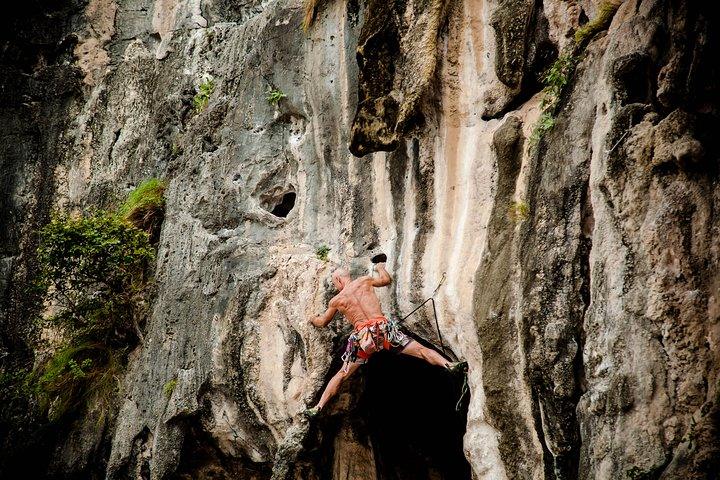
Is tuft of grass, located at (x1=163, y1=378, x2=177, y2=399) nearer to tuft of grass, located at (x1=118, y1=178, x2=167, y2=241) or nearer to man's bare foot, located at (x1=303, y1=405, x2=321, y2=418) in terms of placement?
man's bare foot, located at (x1=303, y1=405, x2=321, y2=418)

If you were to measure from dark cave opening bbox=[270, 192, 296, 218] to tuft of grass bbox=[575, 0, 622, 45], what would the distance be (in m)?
4.43

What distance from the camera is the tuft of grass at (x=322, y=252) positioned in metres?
9.65

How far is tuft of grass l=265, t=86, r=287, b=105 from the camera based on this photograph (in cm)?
1063

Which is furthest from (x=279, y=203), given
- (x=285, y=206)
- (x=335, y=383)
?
(x=335, y=383)

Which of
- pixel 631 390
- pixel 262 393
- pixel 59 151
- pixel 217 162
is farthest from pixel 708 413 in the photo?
pixel 59 151

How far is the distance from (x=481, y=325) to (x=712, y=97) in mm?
2804

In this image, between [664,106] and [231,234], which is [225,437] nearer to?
[231,234]

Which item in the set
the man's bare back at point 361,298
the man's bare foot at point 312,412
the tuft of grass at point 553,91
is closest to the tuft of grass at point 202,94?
the man's bare back at point 361,298

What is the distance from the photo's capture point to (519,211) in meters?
7.51

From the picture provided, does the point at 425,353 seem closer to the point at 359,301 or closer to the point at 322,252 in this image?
the point at 359,301

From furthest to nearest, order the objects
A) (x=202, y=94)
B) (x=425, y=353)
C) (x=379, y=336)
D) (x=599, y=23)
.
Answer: (x=202, y=94), (x=379, y=336), (x=425, y=353), (x=599, y=23)

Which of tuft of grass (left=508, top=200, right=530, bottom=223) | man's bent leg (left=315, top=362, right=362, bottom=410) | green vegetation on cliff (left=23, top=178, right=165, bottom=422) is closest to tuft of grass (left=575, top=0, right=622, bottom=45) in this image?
tuft of grass (left=508, top=200, right=530, bottom=223)

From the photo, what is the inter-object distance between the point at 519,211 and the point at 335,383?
2871mm

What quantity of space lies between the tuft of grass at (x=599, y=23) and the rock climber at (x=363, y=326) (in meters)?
3.04
